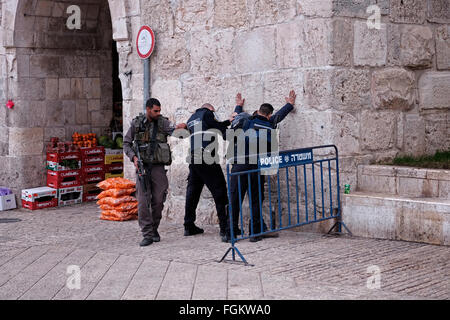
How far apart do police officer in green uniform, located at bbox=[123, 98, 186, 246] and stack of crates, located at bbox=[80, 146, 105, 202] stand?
3835 mm

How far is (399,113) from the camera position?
8203mm

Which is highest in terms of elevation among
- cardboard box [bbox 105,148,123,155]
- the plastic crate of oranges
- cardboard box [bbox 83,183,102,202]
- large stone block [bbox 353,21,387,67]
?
large stone block [bbox 353,21,387,67]

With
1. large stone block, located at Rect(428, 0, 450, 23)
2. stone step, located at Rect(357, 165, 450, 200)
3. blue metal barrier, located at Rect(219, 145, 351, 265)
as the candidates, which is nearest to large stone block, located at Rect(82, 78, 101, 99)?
blue metal barrier, located at Rect(219, 145, 351, 265)

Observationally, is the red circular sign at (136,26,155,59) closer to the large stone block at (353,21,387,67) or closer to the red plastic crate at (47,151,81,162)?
the red plastic crate at (47,151,81,162)

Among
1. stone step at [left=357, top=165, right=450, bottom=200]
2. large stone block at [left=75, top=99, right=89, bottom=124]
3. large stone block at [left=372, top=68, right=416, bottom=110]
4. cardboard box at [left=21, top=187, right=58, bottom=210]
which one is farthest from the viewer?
large stone block at [left=75, top=99, right=89, bottom=124]

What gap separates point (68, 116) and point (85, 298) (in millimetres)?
7010

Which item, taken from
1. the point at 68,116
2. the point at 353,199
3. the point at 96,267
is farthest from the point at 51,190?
the point at 353,199

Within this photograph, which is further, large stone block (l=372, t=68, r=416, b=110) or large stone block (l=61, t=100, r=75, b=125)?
large stone block (l=61, t=100, r=75, b=125)

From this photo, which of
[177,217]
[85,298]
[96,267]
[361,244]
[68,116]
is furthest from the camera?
[68,116]

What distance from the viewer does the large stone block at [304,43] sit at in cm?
749

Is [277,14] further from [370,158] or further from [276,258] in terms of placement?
[276,258]

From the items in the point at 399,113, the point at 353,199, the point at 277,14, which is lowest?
the point at 353,199

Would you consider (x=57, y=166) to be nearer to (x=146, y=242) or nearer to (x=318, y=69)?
(x=146, y=242)

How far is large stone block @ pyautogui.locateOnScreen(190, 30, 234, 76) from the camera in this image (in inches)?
334
